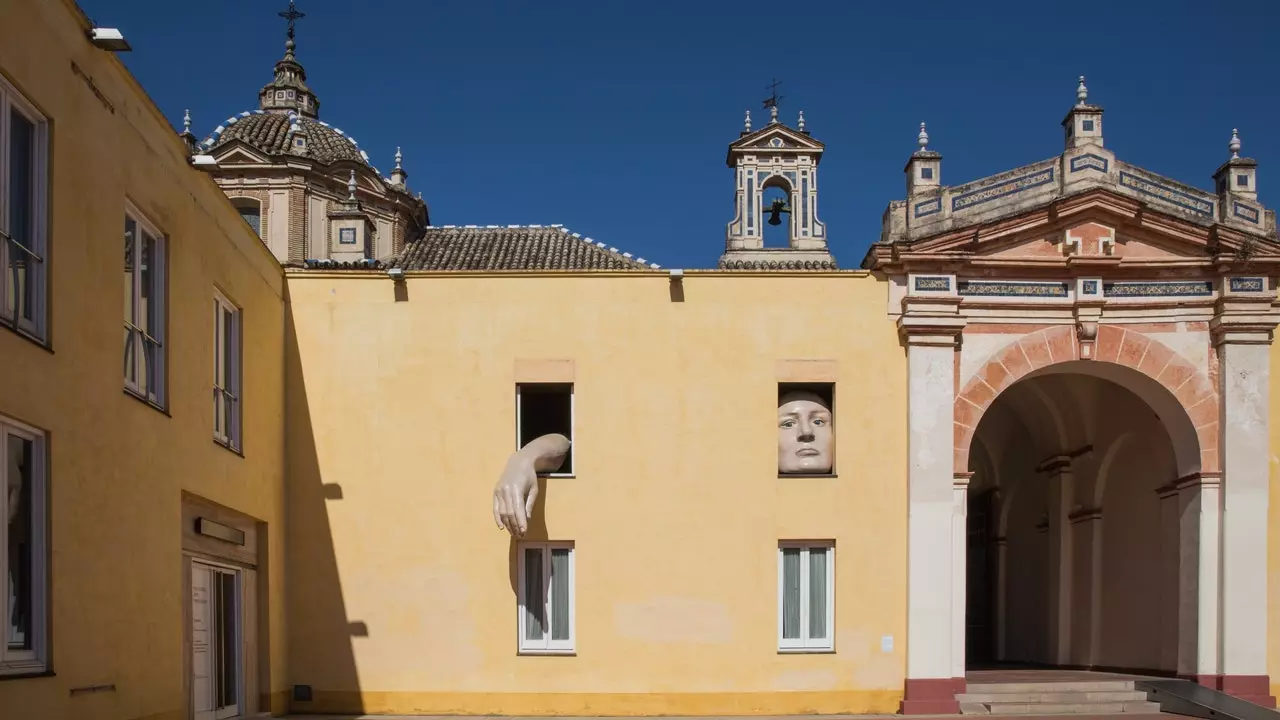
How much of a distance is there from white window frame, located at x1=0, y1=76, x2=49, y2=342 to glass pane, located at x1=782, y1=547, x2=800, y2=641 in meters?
9.31

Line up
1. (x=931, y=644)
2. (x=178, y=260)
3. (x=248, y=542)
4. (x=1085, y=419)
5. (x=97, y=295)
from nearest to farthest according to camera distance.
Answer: (x=97, y=295), (x=178, y=260), (x=248, y=542), (x=931, y=644), (x=1085, y=419)

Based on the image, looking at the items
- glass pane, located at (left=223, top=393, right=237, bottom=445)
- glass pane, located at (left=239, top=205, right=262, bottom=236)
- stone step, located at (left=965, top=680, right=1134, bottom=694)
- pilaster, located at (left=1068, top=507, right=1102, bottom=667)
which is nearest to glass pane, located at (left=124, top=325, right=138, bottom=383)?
glass pane, located at (left=223, top=393, right=237, bottom=445)

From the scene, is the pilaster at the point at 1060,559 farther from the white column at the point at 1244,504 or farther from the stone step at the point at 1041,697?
the white column at the point at 1244,504

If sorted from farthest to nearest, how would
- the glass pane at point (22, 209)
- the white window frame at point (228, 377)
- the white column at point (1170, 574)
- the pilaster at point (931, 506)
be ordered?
the white column at point (1170, 574), the pilaster at point (931, 506), the white window frame at point (228, 377), the glass pane at point (22, 209)

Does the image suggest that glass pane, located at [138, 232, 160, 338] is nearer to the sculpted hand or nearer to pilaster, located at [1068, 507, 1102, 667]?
the sculpted hand

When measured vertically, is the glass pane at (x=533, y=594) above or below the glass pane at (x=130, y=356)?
below

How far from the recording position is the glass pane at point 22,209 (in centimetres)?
855

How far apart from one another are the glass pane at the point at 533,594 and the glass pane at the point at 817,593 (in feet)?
10.7

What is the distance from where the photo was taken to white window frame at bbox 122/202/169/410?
35.3 feet

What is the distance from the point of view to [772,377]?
15.6 m

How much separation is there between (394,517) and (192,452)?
384cm

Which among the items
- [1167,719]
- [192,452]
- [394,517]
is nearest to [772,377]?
[394,517]

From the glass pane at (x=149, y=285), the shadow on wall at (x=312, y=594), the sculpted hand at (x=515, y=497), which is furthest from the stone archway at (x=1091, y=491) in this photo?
the glass pane at (x=149, y=285)

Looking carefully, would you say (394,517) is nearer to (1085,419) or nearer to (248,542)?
(248,542)
